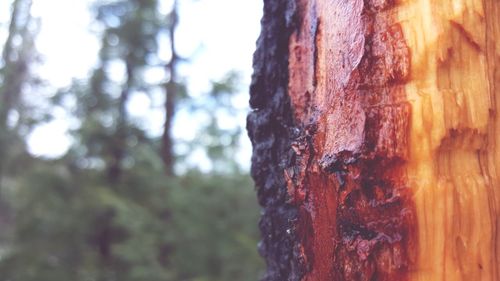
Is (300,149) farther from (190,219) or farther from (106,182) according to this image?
(106,182)

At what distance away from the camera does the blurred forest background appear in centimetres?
555

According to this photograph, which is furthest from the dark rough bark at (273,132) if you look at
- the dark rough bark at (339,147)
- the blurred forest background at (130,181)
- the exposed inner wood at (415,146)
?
the blurred forest background at (130,181)

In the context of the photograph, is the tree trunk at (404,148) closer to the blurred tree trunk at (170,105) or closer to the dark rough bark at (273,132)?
the dark rough bark at (273,132)

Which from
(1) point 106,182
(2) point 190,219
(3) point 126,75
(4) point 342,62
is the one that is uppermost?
(3) point 126,75

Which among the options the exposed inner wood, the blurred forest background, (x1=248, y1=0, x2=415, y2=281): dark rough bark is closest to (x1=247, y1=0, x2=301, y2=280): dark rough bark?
(x1=248, y1=0, x2=415, y2=281): dark rough bark

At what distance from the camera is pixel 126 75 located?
6332 mm

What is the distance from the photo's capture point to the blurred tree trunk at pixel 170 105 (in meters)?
6.24

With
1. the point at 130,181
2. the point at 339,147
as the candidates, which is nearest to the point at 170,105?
the point at 130,181

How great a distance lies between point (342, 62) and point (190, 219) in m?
4.95

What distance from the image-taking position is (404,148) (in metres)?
0.90

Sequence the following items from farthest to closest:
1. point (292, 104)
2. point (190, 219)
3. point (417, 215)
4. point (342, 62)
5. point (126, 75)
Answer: point (126, 75)
point (190, 219)
point (292, 104)
point (342, 62)
point (417, 215)

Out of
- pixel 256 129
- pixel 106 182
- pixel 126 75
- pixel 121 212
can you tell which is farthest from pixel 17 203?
pixel 256 129

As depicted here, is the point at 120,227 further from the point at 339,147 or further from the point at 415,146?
the point at 415,146

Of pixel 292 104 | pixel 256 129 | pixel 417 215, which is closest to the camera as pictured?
pixel 417 215
